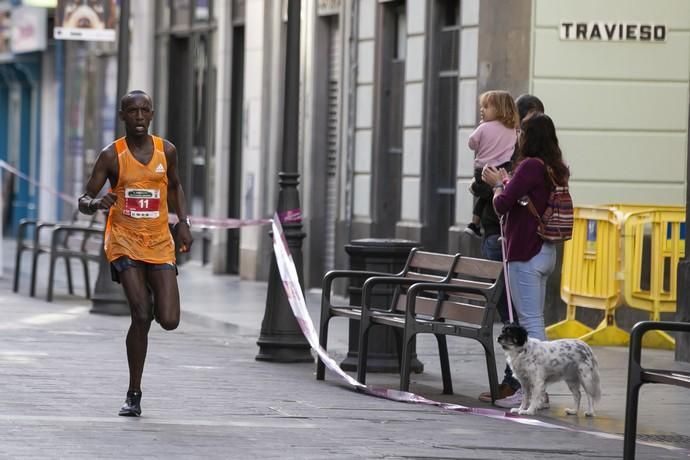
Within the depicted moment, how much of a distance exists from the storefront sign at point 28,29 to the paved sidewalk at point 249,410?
73.1 ft

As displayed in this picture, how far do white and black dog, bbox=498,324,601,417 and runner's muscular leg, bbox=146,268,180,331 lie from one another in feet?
6.35

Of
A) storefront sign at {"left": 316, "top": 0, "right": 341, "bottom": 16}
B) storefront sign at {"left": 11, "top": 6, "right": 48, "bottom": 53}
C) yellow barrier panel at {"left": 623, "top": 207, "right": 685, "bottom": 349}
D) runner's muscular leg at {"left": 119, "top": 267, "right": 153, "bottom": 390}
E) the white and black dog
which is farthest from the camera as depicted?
storefront sign at {"left": 11, "top": 6, "right": 48, "bottom": 53}

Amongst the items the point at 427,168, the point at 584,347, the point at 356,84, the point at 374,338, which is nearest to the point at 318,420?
the point at 584,347

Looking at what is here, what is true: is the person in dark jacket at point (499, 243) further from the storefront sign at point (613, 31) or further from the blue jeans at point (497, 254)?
the storefront sign at point (613, 31)

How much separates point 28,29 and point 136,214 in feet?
94.0

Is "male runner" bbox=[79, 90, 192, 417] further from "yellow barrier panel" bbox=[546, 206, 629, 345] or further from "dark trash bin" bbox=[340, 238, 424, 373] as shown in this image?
"yellow barrier panel" bbox=[546, 206, 629, 345]

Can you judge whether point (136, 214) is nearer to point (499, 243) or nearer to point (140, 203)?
point (140, 203)

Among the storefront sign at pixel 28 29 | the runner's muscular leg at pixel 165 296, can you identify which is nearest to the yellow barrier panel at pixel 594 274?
the runner's muscular leg at pixel 165 296

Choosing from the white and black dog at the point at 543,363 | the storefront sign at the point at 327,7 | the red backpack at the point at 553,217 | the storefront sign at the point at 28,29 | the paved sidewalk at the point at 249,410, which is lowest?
the paved sidewalk at the point at 249,410

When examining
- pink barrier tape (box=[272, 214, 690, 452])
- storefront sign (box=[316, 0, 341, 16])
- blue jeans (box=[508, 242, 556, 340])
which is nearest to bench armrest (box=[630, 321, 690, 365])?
pink barrier tape (box=[272, 214, 690, 452])

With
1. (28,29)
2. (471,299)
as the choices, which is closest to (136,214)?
(471,299)

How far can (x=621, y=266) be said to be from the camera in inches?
620

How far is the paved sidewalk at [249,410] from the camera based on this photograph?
920cm

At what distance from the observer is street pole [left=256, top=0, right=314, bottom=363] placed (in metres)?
13.9
